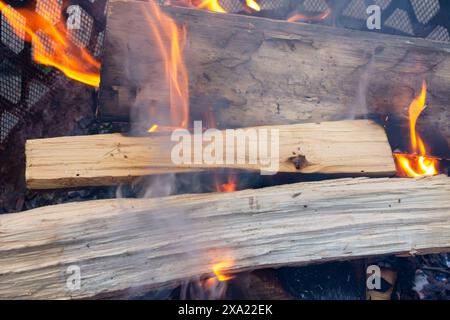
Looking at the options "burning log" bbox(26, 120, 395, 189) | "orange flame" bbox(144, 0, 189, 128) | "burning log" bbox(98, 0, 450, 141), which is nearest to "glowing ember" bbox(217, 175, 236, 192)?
"burning log" bbox(26, 120, 395, 189)

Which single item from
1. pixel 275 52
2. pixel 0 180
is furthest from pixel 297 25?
pixel 0 180

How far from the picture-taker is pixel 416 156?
3188mm

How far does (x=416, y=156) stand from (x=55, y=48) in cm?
289

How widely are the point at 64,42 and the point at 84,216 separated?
1.70 meters

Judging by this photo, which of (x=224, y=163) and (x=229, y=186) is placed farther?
(x=229, y=186)

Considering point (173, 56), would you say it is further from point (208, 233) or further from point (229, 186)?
point (208, 233)

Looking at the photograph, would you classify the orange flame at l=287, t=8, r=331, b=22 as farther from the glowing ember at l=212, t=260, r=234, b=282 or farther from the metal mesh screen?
the glowing ember at l=212, t=260, r=234, b=282

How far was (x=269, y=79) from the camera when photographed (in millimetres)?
3000

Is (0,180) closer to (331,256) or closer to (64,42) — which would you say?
(64,42)

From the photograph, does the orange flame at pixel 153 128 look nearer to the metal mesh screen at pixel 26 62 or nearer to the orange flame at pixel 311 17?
the metal mesh screen at pixel 26 62

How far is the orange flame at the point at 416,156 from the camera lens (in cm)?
305

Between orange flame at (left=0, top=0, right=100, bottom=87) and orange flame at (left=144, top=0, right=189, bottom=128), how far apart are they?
73 cm

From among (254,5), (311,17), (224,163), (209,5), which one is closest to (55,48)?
(209,5)

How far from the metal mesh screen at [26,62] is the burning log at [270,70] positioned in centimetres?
81
